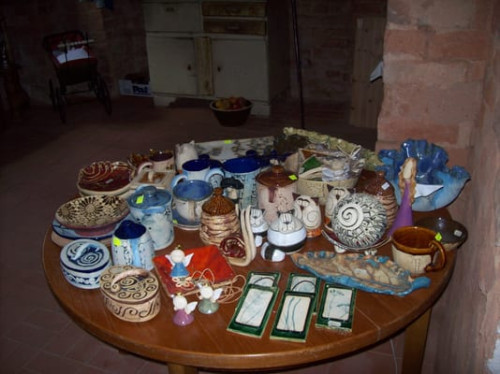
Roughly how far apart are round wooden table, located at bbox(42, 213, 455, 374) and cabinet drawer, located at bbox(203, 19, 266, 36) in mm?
3757

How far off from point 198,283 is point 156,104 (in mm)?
4596

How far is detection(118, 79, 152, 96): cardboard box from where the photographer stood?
611 cm

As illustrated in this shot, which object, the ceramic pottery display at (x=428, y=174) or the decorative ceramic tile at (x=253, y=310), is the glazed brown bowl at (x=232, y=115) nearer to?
the ceramic pottery display at (x=428, y=174)

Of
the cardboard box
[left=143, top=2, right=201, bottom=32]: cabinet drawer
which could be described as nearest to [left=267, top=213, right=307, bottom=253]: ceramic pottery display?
[left=143, top=2, right=201, bottom=32]: cabinet drawer

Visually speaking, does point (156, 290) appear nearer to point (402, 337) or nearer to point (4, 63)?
point (402, 337)

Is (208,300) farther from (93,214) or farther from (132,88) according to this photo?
(132,88)

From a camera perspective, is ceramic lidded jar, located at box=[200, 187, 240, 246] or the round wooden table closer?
the round wooden table

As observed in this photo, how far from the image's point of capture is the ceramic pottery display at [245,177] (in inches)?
Answer: 73.5

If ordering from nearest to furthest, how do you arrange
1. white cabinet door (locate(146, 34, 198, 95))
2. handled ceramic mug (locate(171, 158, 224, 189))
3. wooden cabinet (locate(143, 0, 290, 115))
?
handled ceramic mug (locate(171, 158, 224, 189)) < wooden cabinet (locate(143, 0, 290, 115)) < white cabinet door (locate(146, 34, 198, 95))

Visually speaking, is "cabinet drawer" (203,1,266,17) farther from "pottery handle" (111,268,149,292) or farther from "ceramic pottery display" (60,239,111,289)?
"pottery handle" (111,268,149,292)

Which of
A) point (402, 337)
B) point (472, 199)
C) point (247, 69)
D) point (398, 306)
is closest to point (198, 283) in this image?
point (398, 306)

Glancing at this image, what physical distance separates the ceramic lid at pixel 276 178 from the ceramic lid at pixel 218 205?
142 mm

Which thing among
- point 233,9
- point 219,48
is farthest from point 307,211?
point 219,48

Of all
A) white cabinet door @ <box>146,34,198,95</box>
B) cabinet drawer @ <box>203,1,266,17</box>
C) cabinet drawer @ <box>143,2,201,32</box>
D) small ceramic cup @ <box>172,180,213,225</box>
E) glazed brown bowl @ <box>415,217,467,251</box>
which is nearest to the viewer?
glazed brown bowl @ <box>415,217,467,251</box>
